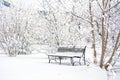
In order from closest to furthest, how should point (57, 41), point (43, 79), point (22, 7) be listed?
point (43, 79)
point (57, 41)
point (22, 7)

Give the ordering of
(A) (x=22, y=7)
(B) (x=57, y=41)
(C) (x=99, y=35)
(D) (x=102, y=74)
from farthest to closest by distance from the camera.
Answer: (A) (x=22, y=7) → (B) (x=57, y=41) → (C) (x=99, y=35) → (D) (x=102, y=74)

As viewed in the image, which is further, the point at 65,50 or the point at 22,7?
the point at 22,7

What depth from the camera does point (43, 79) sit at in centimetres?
725

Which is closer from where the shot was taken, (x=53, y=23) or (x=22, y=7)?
(x=53, y=23)

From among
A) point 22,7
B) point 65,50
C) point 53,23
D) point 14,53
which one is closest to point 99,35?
point 65,50

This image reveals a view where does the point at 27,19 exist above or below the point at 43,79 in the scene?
above

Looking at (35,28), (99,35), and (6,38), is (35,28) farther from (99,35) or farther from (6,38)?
(99,35)

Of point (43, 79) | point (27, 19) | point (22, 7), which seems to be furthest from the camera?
point (22, 7)

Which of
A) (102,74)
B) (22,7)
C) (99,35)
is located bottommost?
(102,74)

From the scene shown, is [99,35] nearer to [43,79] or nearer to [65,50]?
[65,50]

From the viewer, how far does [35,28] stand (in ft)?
63.7

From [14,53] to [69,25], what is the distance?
377 cm

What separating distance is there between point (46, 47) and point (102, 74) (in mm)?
7888

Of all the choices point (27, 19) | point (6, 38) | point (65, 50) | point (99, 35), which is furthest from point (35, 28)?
point (99, 35)
